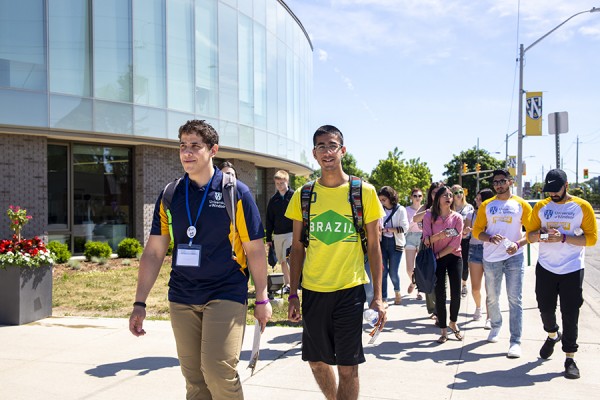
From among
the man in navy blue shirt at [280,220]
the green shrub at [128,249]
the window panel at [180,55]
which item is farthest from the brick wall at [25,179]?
the man in navy blue shirt at [280,220]

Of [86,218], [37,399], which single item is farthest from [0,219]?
[37,399]

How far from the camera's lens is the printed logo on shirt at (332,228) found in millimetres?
3479

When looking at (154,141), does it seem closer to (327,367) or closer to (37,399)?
(37,399)

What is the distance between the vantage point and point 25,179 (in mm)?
14836

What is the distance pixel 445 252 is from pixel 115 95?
41.9 ft

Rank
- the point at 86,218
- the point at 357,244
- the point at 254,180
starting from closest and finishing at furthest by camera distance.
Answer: the point at 357,244 → the point at 86,218 → the point at 254,180

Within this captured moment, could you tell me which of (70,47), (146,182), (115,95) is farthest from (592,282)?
(70,47)

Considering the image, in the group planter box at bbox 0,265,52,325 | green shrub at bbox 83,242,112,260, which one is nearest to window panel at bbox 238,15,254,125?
green shrub at bbox 83,242,112,260

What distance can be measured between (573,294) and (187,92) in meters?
15.3

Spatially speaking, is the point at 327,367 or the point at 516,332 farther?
the point at 516,332

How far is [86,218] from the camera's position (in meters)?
16.5

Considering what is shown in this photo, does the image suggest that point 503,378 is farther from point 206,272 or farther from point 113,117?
point 113,117

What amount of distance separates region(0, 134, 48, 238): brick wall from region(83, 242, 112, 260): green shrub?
134 centimetres

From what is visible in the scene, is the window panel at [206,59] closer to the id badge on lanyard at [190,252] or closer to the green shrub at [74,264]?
the green shrub at [74,264]
